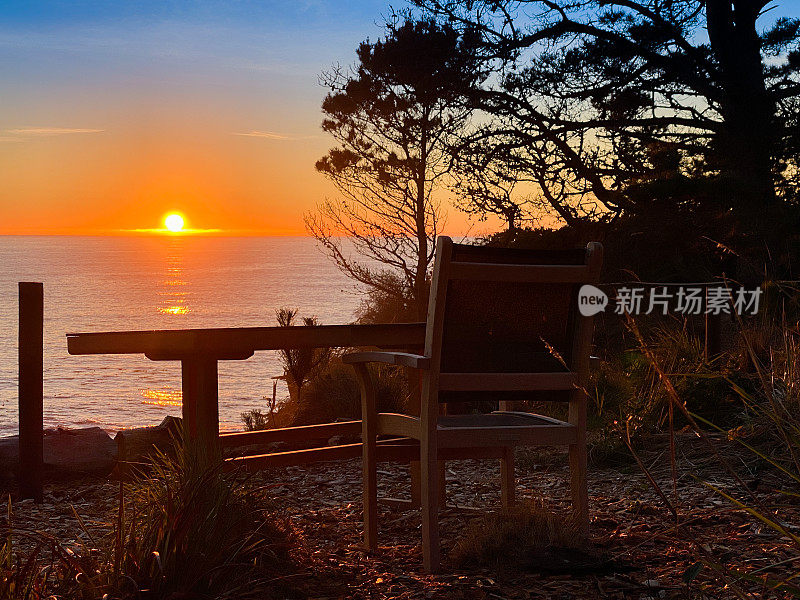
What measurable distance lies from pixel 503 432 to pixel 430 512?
0.39 m

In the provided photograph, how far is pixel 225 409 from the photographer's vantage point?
11586 mm

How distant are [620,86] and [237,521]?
1059 cm

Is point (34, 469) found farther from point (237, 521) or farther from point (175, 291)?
point (175, 291)

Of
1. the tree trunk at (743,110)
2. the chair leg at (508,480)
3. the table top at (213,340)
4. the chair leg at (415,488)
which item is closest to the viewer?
the table top at (213,340)

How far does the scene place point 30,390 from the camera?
15.7ft

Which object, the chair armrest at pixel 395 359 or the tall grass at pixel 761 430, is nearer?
the tall grass at pixel 761 430

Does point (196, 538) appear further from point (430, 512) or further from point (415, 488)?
point (415, 488)

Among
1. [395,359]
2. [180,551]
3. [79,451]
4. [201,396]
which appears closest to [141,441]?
[79,451]

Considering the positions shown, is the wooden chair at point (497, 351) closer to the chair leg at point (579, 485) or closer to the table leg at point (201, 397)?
the chair leg at point (579, 485)

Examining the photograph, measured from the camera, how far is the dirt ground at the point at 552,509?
113 inches

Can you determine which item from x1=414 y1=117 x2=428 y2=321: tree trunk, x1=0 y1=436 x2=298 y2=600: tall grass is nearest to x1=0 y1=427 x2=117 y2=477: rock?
x1=0 y1=436 x2=298 y2=600: tall grass

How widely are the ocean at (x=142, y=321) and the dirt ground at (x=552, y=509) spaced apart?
4.24 m

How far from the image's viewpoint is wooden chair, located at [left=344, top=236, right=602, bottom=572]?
3.16m

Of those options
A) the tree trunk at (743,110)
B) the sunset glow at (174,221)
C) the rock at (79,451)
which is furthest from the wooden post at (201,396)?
the sunset glow at (174,221)
